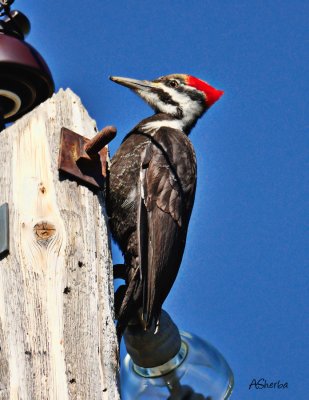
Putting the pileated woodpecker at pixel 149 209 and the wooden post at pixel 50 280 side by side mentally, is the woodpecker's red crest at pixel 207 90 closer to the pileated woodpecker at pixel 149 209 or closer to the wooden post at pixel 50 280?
the pileated woodpecker at pixel 149 209

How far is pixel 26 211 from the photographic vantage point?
7.97 feet

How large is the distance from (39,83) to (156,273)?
3.09 ft

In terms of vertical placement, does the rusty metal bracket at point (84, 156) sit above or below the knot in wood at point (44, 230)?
above

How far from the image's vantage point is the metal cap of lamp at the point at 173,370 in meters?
2.60

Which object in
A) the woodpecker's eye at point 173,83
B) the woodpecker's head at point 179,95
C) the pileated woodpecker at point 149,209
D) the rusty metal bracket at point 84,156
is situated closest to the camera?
the rusty metal bracket at point 84,156

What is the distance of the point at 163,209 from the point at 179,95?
129 centimetres

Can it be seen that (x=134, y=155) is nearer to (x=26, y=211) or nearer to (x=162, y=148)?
(x=162, y=148)

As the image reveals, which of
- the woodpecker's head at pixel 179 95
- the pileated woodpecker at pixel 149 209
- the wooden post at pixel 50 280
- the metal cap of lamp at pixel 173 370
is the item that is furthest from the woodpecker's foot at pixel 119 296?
the woodpecker's head at pixel 179 95

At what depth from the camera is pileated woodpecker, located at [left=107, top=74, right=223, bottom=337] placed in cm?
309

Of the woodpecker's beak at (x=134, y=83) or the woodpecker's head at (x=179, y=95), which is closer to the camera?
the woodpecker's beak at (x=134, y=83)

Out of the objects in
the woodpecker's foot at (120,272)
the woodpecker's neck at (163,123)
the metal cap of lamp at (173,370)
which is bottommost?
the woodpecker's foot at (120,272)

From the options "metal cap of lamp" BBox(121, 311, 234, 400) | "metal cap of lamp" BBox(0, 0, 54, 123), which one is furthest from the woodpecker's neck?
"metal cap of lamp" BBox(121, 311, 234, 400)

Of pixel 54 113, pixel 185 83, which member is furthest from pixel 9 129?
pixel 185 83

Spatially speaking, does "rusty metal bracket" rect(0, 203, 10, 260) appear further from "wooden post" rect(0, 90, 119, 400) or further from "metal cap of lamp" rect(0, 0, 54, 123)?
"metal cap of lamp" rect(0, 0, 54, 123)
